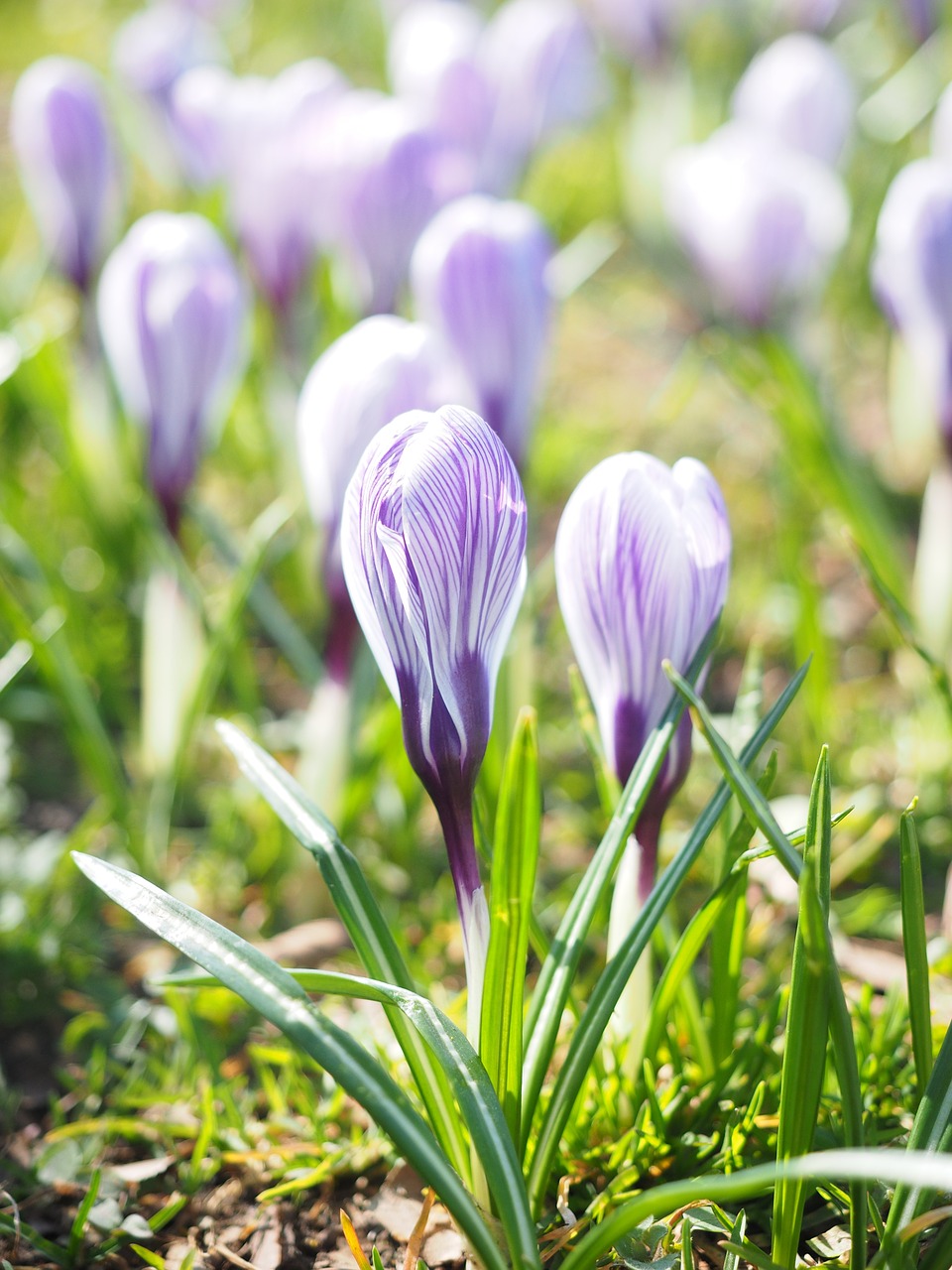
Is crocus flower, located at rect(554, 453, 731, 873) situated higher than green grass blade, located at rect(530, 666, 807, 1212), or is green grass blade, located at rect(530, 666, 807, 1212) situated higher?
crocus flower, located at rect(554, 453, 731, 873)

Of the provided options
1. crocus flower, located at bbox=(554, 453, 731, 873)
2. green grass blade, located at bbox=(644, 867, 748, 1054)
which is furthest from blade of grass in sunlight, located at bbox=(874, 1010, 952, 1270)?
crocus flower, located at bbox=(554, 453, 731, 873)

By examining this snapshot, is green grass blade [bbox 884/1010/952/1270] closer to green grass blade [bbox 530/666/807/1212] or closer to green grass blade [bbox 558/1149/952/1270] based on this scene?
green grass blade [bbox 558/1149/952/1270]

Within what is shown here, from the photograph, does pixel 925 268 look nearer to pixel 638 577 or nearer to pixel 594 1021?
pixel 638 577

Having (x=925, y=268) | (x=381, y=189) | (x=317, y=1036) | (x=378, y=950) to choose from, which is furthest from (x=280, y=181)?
(x=317, y=1036)

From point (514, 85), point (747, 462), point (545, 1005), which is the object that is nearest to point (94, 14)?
point (514, 85)

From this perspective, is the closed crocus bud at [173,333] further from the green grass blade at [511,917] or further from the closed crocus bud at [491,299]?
the green grass blade at [511,917]

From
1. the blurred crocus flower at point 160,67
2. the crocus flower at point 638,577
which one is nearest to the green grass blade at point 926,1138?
the crocus flower at point 638,577
